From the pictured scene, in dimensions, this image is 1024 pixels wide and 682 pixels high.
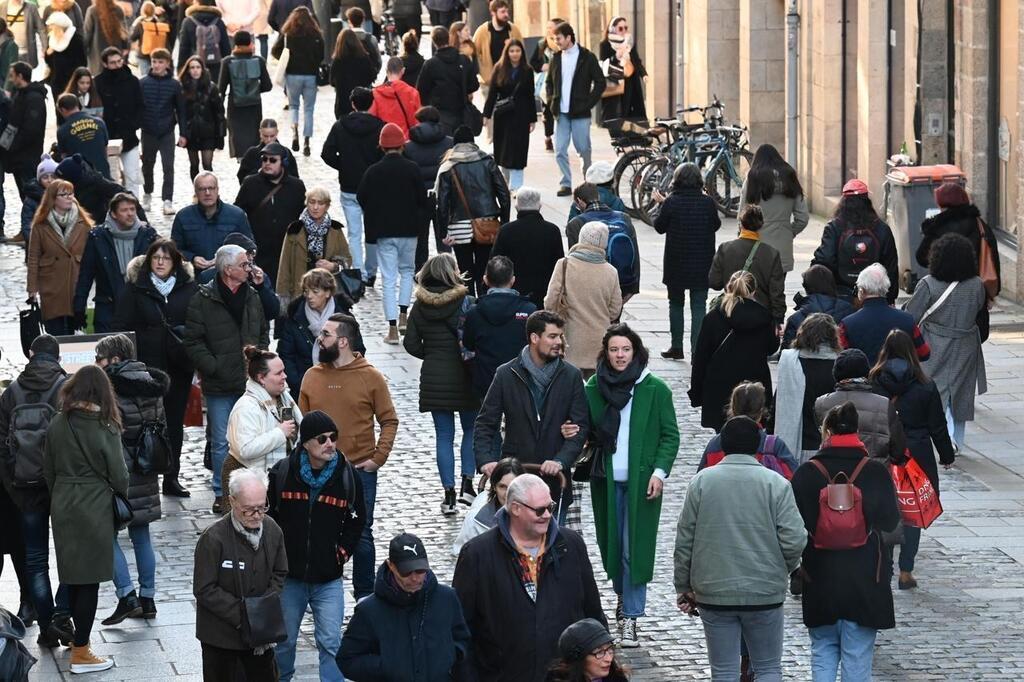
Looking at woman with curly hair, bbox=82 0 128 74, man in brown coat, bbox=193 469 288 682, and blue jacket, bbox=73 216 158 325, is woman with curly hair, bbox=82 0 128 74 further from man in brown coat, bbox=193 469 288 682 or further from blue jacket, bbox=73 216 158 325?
man in brown coat, bbox=193 469 288 682

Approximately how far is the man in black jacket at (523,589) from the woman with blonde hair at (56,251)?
25.7ft

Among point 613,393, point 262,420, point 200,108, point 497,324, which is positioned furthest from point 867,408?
point 200,108

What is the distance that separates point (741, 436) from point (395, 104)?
41.9 ft

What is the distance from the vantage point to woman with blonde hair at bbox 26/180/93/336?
1669 cm

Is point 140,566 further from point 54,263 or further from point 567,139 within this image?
point 567,139

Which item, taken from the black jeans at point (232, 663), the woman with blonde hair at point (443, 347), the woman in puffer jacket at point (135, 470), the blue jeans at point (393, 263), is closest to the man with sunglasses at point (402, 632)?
the black jeans at point (232, 663)

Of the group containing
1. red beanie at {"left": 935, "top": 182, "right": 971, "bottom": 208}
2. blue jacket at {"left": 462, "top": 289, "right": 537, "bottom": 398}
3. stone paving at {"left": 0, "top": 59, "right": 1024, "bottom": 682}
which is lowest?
stone paving at {"left": 0, "top": 59, "right": 1024, "bottom": 682}

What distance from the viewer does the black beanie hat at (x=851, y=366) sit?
12.0 metres

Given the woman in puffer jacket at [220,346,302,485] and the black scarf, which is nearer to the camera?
the black scarf

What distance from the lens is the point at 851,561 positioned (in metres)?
10.5

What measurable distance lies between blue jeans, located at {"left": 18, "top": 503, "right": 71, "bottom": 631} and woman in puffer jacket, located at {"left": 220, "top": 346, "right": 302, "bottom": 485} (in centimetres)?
104

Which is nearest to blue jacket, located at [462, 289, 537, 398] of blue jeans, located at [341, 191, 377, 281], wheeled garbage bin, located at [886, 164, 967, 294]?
blue jeans, located at [341, 191, 377, 281]

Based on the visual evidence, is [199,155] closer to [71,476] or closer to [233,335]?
[233,335]

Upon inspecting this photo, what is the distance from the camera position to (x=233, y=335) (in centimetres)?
1429
